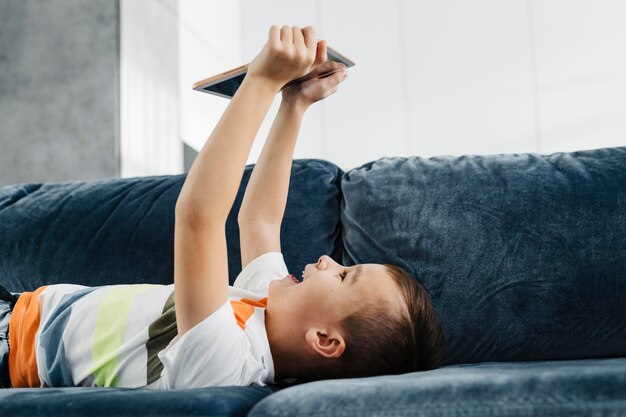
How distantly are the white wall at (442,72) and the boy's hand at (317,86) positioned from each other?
226 centimetres

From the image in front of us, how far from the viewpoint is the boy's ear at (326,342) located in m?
1.07

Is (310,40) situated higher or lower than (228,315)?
higher

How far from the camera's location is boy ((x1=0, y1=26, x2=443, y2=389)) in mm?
974

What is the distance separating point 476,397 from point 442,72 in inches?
140

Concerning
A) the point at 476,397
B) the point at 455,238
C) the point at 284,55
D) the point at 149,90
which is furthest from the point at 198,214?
the point at 149,90

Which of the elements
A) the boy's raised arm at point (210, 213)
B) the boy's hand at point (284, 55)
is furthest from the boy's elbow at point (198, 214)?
the boy's hand at point (284, 55)

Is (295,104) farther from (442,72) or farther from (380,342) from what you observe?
(442,72)

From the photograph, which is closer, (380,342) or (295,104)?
(380,342)

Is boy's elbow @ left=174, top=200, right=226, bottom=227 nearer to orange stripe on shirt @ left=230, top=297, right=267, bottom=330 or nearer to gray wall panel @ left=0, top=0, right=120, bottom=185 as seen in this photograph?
orange stripe on shirt @ left=230, top=297, right=267, bottom=330

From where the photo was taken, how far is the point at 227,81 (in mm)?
1174

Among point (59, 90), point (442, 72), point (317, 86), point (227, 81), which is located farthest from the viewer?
point (442, 72)

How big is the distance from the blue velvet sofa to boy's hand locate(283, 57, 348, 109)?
256 mm

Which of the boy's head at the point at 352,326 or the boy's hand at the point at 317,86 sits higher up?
the boy's hand at the point at 317,86

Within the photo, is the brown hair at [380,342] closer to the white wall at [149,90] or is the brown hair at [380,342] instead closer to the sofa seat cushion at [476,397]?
the sofa seat cushion at [476,397]
